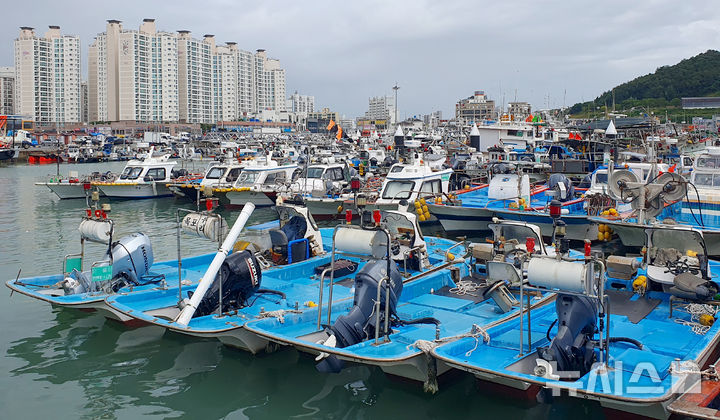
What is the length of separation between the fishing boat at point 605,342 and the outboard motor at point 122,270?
6785mm

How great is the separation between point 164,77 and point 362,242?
13797 centimetres

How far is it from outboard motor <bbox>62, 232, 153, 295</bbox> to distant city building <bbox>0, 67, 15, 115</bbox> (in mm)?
168798

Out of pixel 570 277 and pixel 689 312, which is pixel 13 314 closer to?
pixel 570 277

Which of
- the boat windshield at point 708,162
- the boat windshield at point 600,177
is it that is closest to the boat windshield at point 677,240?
the boat windshield at point 708,162

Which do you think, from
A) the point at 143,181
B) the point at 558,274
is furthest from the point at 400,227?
the point at 143,181

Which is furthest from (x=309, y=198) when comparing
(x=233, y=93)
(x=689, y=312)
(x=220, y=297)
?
(x=233, y=93)

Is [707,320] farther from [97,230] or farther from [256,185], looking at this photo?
[256,185]

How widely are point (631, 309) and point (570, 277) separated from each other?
3.46 m

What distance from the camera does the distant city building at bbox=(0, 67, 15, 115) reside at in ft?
520

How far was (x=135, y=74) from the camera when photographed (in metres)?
132

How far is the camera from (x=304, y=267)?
13320 millimetres

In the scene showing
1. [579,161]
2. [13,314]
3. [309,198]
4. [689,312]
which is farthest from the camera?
[579,161]

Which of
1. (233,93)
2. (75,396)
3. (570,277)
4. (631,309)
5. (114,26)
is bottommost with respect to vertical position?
(75,396)

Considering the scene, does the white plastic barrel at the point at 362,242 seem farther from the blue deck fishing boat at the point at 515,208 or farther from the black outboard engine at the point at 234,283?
the blue deck fishing boat at the point at 515,208
